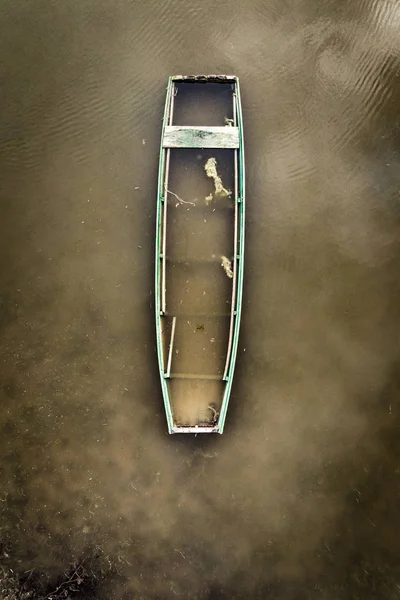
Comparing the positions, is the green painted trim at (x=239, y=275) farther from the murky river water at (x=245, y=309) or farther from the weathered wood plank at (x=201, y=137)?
the murky river water at (x=245, y=309)

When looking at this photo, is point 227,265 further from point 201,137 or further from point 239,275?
point 201,137

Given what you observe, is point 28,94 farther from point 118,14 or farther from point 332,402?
point 332,402

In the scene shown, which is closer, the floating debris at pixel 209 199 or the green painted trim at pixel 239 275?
the green painted trim at pixel 239 275

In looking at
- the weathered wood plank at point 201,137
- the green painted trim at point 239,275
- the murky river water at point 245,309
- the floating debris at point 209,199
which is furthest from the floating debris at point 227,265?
the weathered wood plank at point 201,137

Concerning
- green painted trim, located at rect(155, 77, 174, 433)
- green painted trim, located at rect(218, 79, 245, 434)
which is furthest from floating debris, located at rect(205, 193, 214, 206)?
green painted trim, located at rect(155, 77, 174, 433)

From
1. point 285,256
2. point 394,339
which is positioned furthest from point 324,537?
point 285,256

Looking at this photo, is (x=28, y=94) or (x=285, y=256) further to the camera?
(x=28, y=94)
